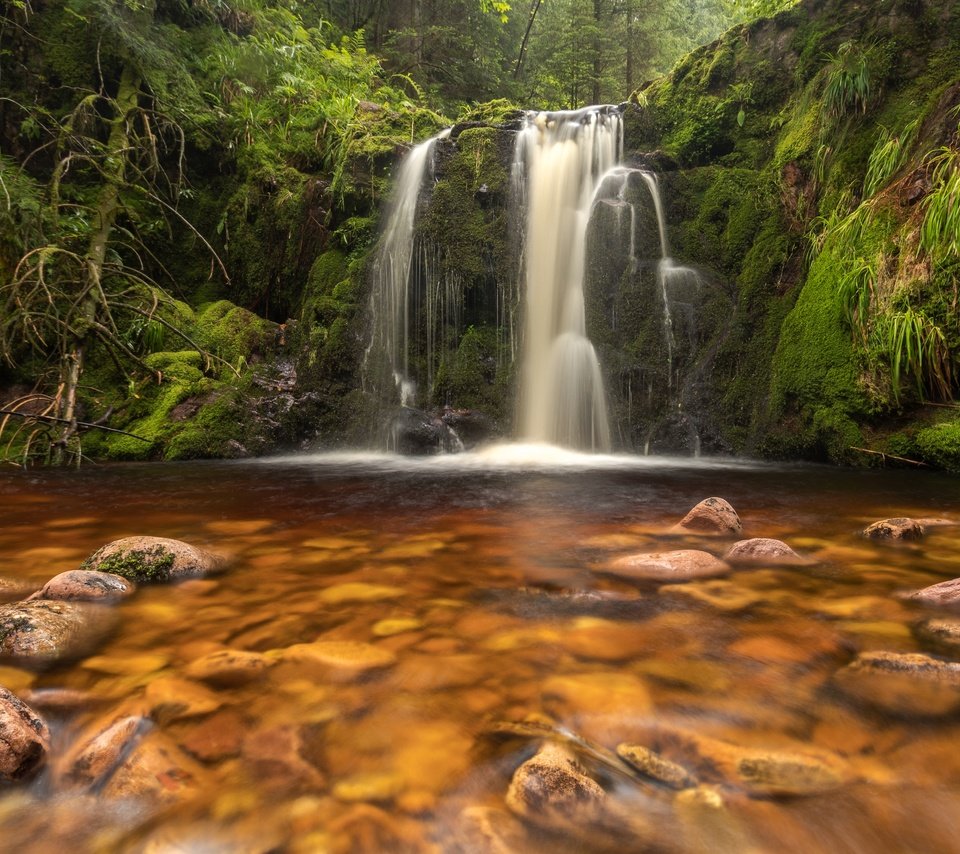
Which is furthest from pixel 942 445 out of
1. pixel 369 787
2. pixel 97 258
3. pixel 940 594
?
pixel 97 258

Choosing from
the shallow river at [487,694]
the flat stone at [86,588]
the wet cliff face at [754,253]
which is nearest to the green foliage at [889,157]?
the wet cliff face at [754,253]

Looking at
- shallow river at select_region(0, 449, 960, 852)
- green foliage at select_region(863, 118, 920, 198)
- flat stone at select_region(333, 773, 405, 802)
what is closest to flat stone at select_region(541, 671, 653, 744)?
shallow river at select_region(0, 449, 960, 852)

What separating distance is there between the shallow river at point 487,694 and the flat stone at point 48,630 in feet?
0.24

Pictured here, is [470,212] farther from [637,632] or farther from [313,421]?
[637,632]

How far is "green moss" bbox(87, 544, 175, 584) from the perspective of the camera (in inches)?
95.0

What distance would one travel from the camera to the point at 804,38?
6.92 meters

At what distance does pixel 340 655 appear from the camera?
1816 mm

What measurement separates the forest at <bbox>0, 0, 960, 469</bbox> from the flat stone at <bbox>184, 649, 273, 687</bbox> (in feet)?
11.3

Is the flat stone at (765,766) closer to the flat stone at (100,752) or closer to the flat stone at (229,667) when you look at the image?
the flat stone at (229,667)

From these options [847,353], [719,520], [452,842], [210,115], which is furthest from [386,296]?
[452,842]

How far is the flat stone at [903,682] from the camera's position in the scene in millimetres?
1492

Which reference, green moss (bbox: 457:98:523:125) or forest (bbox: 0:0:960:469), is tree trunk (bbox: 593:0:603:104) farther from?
green moss (bbox: 457:98:523:125)

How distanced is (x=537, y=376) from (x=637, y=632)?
5542 mm

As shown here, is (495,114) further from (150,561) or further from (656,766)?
(656,766)
